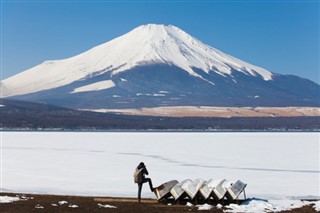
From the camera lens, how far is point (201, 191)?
72.4 feet

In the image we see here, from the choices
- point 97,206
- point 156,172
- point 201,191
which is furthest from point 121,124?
point 97,206

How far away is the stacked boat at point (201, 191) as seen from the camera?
71.7 feet


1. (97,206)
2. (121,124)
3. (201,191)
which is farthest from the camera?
(121,124)

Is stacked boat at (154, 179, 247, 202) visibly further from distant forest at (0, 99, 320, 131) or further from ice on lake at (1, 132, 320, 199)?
distant forest at (0, 99, 320, 131)

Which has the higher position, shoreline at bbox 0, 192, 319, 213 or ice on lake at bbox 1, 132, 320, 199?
ice on lake at bbox 1, 132, 320, 199

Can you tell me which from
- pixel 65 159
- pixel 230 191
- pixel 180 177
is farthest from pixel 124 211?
pixel 65 159

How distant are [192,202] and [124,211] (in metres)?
3.18

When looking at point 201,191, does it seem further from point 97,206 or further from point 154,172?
point 154,172

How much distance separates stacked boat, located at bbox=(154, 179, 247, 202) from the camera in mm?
21859

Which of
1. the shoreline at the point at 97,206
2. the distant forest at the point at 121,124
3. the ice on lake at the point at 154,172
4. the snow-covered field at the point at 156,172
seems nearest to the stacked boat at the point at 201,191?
the shoreline at the point at 97,206

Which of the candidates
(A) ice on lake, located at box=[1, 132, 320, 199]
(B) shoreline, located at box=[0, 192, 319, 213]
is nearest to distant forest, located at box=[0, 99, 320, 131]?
(A) ice on lake, located at box=[1, 132, 320, 199]

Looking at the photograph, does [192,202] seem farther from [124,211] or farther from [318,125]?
[318,125]

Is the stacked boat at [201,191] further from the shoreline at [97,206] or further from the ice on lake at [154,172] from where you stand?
the ice on lake at [154,172]

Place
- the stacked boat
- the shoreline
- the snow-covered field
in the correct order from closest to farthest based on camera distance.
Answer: the shoreline, the stacked boat, the snow-covered field
